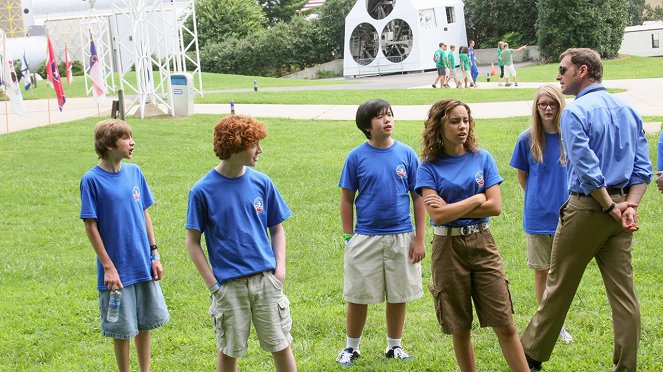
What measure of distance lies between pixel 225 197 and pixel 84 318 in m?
2.99

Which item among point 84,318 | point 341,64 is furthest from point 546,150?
point 341,64

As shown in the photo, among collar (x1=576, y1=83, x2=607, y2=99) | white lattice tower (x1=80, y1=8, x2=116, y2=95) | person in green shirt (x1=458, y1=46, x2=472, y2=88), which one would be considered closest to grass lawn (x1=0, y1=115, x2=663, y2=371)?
collar (x1=576, y1=83, x2=607, y2=99)

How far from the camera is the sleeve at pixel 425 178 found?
4973 millimetres

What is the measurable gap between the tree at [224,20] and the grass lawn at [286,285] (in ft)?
142

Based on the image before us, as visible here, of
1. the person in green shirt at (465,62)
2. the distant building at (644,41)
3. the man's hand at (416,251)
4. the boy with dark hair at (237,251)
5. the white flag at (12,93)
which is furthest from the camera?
the distant building at (644,41)

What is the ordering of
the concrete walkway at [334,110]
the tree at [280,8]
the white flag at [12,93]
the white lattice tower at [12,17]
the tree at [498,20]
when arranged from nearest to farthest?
the white flag at [12,93], the concrete walkway at [334,110], the tree at [498,20], the white lattice tower at [12,17], the tree at [280,8]

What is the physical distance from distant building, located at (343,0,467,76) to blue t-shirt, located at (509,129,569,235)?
1606 inches

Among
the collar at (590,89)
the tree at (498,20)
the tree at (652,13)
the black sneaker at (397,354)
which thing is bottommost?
the black sneaker at (397,354)

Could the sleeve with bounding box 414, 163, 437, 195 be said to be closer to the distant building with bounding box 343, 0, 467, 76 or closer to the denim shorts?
Result: the denim shorts

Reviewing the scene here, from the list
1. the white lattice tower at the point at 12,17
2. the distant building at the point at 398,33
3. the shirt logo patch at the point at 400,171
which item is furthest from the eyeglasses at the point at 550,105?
the white lattice tower at the point at 12,17

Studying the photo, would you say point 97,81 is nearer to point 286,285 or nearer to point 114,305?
point 286,285

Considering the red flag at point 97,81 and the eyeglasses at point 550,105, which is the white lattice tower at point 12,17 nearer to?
the red flag at point 97,81

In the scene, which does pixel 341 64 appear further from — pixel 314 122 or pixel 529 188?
pixel 529 188

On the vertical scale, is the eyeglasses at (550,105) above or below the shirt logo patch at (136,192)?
above
